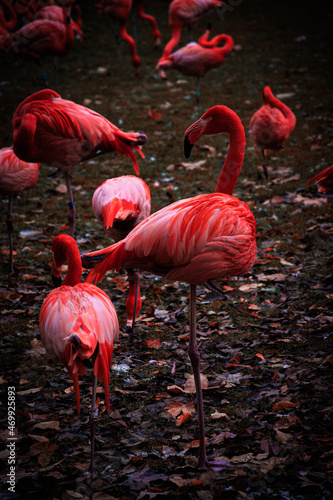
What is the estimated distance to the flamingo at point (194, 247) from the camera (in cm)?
237

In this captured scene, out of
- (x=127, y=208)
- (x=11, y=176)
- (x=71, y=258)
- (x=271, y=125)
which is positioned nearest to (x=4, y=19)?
(x=11, y=176)

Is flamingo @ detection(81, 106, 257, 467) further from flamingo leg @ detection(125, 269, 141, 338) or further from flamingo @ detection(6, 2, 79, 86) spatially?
flamingo @ detection(6, 2, 79, 86)

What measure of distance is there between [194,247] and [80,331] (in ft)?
2.29

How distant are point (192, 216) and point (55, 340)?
0.93 meters

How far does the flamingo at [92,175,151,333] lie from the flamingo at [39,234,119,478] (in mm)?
1115

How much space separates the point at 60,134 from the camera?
13.6ft

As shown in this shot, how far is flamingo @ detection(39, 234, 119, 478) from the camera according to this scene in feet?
7.67

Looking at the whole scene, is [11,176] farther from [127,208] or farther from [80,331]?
[80,331]

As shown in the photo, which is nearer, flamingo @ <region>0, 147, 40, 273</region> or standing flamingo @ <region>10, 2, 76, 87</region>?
flamingo @ <region>0, 147, 40, 273</region>

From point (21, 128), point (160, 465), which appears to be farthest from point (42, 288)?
point (160, 465)

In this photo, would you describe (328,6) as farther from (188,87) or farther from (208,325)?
(208,325)

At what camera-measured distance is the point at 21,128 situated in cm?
402

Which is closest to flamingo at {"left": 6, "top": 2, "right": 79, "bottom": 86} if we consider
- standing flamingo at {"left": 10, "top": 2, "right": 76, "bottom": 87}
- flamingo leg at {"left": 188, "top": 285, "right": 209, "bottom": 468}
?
standing flamingo at {"left": 10, "top": 2, "right": 76, "bottom": 87}

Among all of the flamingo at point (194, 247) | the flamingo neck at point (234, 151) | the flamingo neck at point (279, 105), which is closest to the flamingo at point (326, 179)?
the flamingo neck at point (234, 151)
